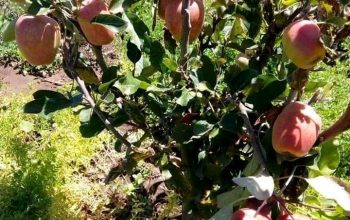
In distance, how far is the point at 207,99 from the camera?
1.06 m

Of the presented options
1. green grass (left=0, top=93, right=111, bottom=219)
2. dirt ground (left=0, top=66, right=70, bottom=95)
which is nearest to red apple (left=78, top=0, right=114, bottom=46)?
green grass (left=0, top=93, right=111, bottom=219)

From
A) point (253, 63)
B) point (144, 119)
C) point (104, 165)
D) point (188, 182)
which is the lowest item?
point (104, 165)

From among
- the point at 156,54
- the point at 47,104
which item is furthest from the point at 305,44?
the point at 47,104

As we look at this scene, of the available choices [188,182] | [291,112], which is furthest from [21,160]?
[291,112]

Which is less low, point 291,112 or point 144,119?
point 291,112

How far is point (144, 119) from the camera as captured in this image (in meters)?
1.19

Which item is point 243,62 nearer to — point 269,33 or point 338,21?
point 269,33

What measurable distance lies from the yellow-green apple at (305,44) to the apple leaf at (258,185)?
169 mm

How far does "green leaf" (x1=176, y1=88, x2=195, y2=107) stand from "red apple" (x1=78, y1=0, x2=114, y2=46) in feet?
0.51

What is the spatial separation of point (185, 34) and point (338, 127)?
276mm

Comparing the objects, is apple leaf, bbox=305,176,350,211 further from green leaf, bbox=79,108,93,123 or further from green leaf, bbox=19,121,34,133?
green leaf, bbox=19,121,34,133

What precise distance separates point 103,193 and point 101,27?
3.30ft

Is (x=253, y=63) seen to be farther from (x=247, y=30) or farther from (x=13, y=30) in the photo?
(x=13, y=30)

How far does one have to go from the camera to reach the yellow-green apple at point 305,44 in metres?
0.80
